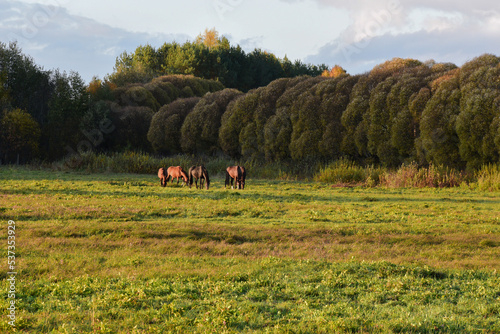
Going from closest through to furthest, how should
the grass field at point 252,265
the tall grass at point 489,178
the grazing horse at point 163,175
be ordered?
the grass field at point 252,265 < the tall grass at point 489,178 < the grazing horse at point 163,175

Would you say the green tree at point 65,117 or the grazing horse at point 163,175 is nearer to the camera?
the grazing horse at point 163,175

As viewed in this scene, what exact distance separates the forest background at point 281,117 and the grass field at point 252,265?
7.26 metres

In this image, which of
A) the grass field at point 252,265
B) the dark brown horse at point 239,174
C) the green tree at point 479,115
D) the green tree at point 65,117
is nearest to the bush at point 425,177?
the green tree at point 479,115

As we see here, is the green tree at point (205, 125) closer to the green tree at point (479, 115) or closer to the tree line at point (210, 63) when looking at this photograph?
the green tree at point (479, 115)

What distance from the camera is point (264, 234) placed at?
12297 mm

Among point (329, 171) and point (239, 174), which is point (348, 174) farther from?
point (239, 174)

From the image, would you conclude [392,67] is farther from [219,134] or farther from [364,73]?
[219,134]

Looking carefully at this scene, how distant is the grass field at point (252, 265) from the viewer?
252 inches

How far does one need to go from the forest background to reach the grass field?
726 cm

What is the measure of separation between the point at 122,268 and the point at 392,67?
25626 millimetres

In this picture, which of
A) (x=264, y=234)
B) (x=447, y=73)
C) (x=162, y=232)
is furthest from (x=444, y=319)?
(x=447, y=73)

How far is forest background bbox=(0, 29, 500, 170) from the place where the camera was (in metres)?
24.8

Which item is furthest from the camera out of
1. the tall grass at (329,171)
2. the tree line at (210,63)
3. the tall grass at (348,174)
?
the tree line at (210,63)

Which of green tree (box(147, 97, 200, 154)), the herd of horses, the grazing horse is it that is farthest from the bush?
green tree (box(147, 97, 200, 154))
